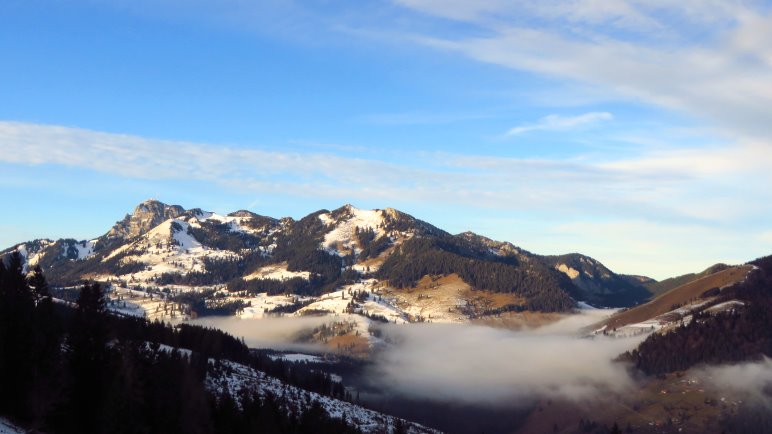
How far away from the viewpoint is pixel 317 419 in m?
→ 157

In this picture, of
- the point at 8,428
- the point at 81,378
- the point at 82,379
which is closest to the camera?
the point at 8,428

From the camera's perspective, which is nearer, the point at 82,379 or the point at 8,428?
the point at 8,428

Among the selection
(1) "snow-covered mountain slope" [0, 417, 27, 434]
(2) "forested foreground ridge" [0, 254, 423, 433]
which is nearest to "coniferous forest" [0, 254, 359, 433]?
(2) "forested foreground ridge" [0, 254, 423, 433]

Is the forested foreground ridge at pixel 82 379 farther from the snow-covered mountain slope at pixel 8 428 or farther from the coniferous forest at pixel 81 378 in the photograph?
the snow-covered mountain slope at pixel 8 428

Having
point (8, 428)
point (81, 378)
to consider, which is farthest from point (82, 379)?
point (8, 428)

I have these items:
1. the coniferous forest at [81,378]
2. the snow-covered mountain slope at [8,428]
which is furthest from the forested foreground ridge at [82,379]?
the snow-covered mountain slope at [8,428]

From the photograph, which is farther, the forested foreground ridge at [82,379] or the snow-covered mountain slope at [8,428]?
the forested foreground ridge at [82,379]

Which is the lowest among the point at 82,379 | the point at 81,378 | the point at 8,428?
the point at 8,428

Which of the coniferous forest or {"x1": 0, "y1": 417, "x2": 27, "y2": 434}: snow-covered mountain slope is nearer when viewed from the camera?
{"x1": 0, "y1": 417, "x2": 27, "y2": 434}: snow-covered mountain slope

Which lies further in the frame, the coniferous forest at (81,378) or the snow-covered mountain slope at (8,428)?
the coniferous forest at (81,378)

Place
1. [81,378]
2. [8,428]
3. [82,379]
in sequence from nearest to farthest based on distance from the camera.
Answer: [8,428] → [82,379] → [81,378]

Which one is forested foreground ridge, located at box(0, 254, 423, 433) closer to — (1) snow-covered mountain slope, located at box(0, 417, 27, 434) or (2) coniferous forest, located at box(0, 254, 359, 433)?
(2) coniferous forest, located at box(0, 254, 359, 433)

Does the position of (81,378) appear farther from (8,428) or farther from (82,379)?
(8,428)

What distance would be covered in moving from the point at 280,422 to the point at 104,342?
160 feet
